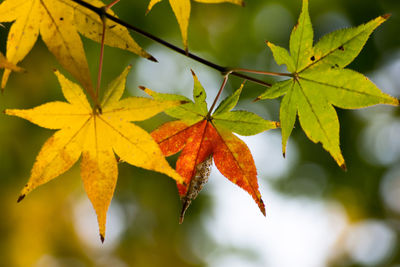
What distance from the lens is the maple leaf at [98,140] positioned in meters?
0.59

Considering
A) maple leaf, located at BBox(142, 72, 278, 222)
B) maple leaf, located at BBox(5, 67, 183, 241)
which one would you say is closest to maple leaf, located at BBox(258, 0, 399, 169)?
maple leaf, located at BBox(142, 72, 278, 222)

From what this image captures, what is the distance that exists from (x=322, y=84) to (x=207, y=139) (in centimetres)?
26

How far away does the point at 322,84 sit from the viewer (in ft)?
2.31

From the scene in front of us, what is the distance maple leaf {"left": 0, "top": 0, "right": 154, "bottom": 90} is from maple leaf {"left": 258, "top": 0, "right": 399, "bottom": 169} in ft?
0.93

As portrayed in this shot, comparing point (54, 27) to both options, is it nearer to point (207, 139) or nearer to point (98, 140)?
point (98, 140)

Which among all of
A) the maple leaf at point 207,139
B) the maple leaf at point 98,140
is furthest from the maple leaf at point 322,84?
the maple leaf at point 98,140

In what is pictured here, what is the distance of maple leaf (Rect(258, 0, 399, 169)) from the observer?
2.13 ft

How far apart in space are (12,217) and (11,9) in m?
3.71

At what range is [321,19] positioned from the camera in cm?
389

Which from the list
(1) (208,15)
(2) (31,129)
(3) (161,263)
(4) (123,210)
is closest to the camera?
(2) (31,129)

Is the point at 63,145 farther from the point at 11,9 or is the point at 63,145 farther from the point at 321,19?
the point at 321,19

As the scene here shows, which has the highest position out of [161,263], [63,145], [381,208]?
[63,145]

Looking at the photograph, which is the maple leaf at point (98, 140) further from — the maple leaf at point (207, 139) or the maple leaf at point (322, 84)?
the maple leaf at point (322, 84)

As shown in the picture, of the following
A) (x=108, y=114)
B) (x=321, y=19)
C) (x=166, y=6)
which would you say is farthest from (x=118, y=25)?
(x=321, y=19)
